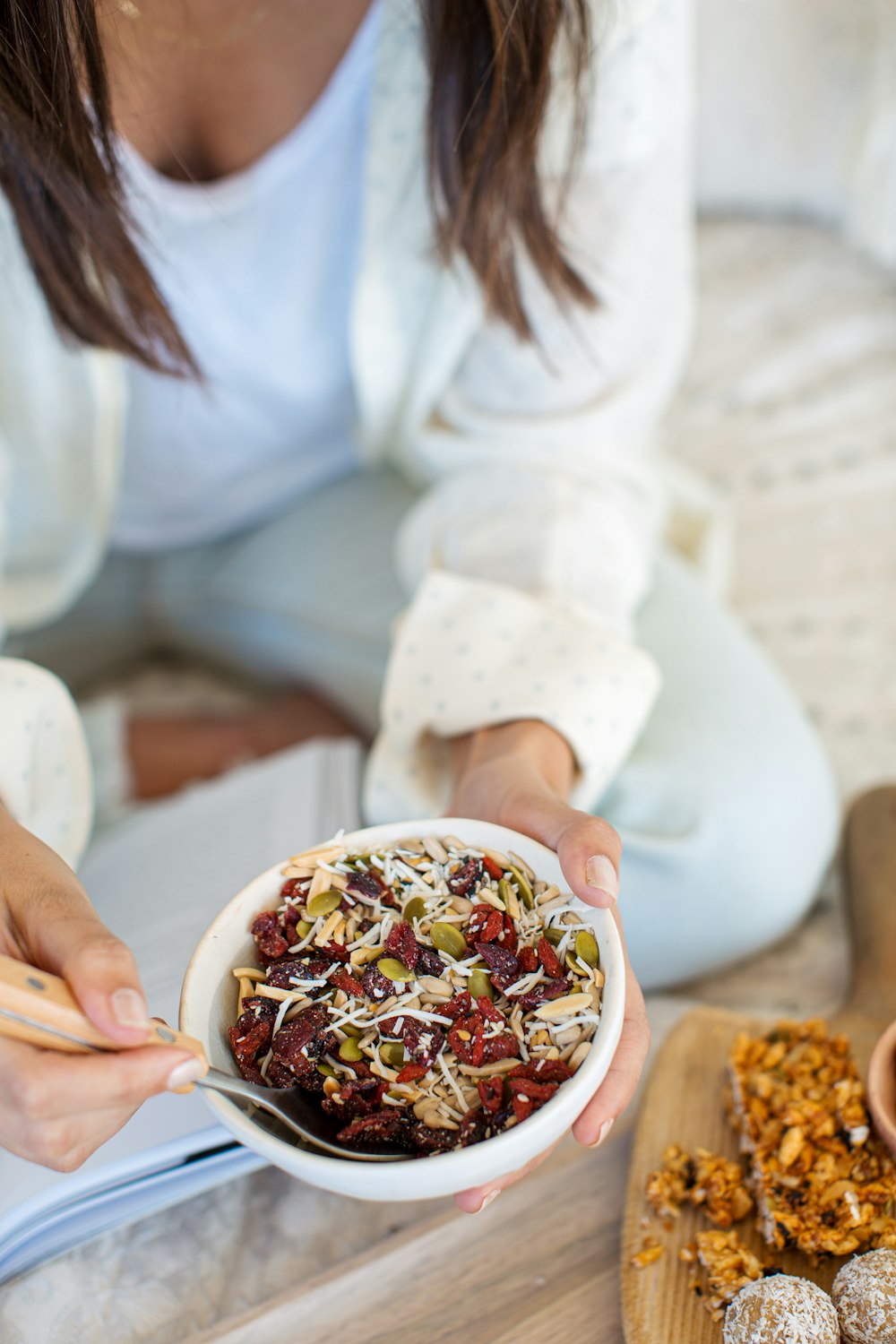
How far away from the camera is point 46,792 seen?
0.73 metres

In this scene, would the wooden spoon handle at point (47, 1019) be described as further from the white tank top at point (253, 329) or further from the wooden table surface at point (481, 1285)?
the white tank top at point (253, 329)

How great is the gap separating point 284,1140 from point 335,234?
739 millimetres

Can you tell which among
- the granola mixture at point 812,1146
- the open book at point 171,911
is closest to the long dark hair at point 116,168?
the open book at point 171,911

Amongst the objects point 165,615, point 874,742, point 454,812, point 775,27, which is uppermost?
point 775,27

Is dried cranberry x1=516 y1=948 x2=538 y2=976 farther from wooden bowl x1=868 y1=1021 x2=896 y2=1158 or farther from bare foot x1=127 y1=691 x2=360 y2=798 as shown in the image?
bare foot x1=127 y1=691 x2=360 y2=798

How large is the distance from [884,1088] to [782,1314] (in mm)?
138

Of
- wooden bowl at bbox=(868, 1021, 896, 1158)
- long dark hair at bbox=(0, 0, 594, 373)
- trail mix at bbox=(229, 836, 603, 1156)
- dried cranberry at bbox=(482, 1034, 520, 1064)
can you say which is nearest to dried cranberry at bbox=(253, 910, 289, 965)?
trail mix at bbox=(229, 836, 603, 1156)

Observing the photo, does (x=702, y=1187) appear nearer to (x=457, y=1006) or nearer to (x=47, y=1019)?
(x=457, y=1006)

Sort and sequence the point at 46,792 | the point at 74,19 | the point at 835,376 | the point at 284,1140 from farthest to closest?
1. the point at 835,376
2. the point at 46,792
3. the point at 74,19
4. the point at 284,1140

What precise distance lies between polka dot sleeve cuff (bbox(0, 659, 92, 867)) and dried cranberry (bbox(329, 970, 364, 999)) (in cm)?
28

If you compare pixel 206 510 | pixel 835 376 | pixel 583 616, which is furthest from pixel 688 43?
pixel 835 376

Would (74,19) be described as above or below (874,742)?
above

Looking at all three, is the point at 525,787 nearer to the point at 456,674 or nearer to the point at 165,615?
the point at 456,674

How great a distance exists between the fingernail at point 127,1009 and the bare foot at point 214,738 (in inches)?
25.4
